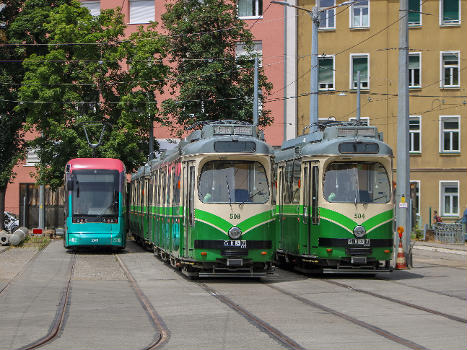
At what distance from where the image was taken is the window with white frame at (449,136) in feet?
164

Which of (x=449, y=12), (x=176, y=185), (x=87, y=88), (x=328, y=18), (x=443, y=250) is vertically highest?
(x=449, y=12)

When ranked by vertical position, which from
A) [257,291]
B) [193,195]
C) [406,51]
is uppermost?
[406,51]

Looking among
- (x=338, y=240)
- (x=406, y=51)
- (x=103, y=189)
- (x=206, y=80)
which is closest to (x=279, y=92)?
(x=206, y=80)

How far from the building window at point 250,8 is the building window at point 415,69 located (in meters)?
8.69

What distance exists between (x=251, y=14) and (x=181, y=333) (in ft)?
138

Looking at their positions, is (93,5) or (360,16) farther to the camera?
(93,5)

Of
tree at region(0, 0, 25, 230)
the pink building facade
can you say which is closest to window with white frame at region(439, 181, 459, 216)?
the pink building facade

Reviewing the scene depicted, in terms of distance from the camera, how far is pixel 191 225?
19547 millimetres

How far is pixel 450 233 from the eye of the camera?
3978 centimetres

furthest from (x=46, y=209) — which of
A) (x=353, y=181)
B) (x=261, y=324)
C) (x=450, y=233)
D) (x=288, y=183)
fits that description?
(x=261, y=324)

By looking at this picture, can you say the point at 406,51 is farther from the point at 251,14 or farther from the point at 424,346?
the point at 251,14

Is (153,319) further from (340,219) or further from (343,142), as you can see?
(343,142)

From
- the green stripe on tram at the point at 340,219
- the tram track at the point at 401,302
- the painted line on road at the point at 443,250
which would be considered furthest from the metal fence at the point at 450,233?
the tram track at the point at 401,302

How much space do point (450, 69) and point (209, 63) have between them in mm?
15026
